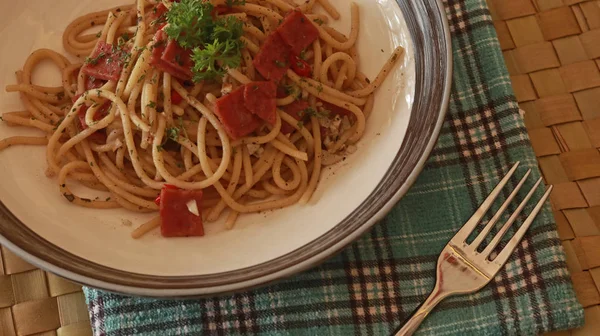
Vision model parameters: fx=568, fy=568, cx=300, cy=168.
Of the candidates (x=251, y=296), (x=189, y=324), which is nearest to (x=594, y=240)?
(x=251, y=296)

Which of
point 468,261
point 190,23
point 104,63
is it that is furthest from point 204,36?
point 468,261

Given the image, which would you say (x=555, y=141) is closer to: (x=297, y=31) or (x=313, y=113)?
(x=313, y=113)

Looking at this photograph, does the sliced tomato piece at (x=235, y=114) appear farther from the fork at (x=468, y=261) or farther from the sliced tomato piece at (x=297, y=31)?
the fork at (x=468, y=261)

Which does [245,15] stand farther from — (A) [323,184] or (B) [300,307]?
(B) [300,307]

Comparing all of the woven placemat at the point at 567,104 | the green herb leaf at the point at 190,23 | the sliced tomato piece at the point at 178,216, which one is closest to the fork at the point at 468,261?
the woven placemat at the point at 567,104

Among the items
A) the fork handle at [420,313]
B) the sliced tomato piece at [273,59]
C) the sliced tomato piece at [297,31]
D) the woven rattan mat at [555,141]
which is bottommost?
the fork handle at [420,313]

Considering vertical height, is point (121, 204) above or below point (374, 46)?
below

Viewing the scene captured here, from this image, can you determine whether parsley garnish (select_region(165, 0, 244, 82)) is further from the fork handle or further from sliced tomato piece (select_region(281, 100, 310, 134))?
the fork handle
